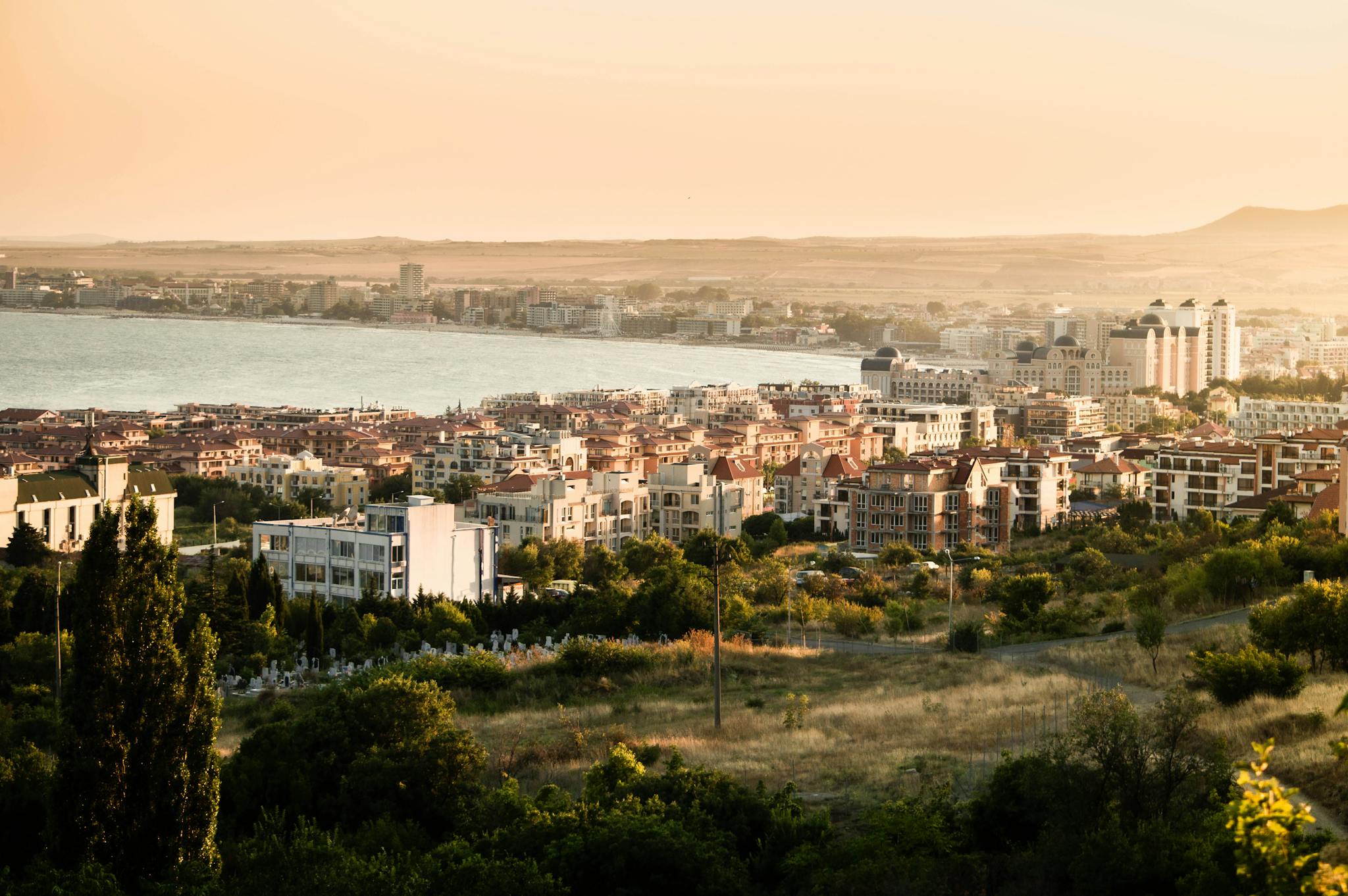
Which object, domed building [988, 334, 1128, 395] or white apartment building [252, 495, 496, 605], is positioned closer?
white apartment building [252, 495, 496, 605]

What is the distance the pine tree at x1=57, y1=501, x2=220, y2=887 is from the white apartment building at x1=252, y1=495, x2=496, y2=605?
281 inches

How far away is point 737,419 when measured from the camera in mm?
31297

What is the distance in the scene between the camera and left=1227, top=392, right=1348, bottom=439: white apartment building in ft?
95.9

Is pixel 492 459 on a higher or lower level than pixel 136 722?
lower

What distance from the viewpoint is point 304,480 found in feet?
70.9

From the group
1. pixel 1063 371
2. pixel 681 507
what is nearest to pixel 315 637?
pixel 681 507

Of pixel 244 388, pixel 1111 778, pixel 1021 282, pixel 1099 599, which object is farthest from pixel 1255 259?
pixel 1111 778

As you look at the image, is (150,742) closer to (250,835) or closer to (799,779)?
(250,835)

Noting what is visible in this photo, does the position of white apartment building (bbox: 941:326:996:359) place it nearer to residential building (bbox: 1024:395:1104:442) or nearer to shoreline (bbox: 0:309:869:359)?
shoreline (bbox: 0:309:869:359)

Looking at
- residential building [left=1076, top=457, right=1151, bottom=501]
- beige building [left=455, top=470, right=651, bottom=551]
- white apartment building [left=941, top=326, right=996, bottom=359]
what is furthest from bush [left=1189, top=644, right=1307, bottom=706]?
white apartment building [left=941, top=326, right=996, bottom=359]

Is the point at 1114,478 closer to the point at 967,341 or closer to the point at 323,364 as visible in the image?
the point at 323,364

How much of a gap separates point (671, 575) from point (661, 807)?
19.2ft

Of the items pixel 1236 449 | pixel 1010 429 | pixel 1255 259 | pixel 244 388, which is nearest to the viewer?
pixel 1236 449

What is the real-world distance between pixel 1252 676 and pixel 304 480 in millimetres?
16731
